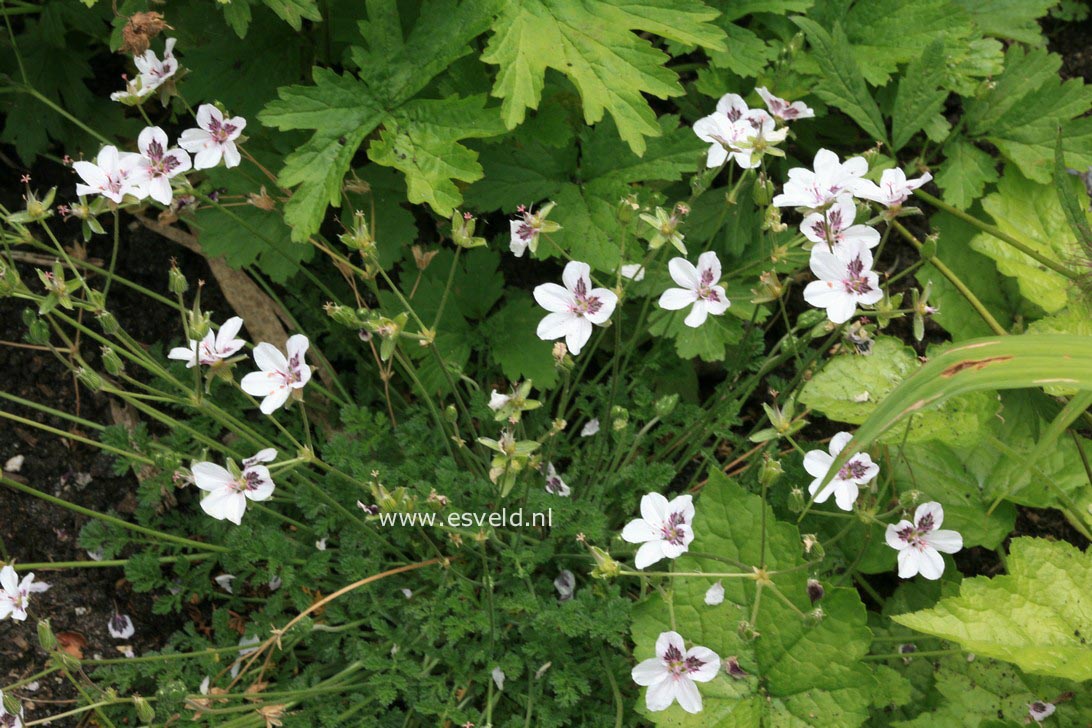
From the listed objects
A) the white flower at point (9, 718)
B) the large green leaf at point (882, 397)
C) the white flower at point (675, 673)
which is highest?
the large green leaf at point (882, 397)

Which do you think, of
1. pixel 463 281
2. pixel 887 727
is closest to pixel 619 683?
pixel 887 727

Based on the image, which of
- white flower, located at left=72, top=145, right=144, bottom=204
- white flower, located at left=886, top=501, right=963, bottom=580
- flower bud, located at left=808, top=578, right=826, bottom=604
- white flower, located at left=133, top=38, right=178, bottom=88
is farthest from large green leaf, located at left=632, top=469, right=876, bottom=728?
white flower, located at left=133, top=38, right=178, bottom=88

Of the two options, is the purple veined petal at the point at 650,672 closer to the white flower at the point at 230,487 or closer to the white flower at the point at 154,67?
the white flower at the point at 230,487

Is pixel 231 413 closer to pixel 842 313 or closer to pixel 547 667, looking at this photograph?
pixel 547 667

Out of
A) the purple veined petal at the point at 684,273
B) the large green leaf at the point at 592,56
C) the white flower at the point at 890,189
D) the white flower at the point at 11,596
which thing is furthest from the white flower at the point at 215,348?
the white flower at the point at 890,189

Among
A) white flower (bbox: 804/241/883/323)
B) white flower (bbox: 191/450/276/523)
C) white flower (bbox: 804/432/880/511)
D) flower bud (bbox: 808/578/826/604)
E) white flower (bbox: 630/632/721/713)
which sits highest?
white flower (bbox: 804/241/883/323)

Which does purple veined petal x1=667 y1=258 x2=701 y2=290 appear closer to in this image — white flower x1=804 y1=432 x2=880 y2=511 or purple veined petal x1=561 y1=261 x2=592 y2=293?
purple veined petal x1=561 y1=261 x2=592 y2=293
